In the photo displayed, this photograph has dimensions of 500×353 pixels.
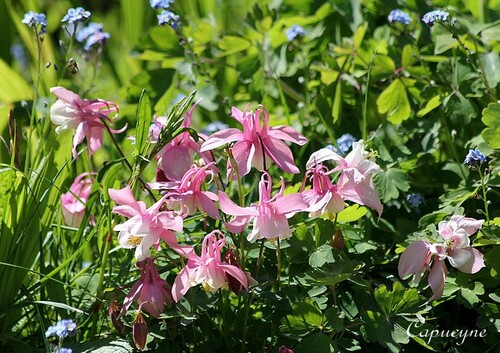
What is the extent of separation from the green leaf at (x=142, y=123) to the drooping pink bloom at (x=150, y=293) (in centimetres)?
20

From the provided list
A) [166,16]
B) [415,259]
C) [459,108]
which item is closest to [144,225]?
[415,259]

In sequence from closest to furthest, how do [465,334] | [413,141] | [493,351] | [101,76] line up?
[465,334]
[493,351]
[413,141]
[101,76]

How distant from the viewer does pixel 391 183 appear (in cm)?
157

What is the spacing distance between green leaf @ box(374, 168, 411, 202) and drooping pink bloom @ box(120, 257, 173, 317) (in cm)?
50

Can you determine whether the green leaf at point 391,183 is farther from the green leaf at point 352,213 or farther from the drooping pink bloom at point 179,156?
the drooping pink bloom at point 179,156

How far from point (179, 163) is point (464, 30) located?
31.4 inches

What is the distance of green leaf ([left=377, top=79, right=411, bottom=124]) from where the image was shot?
1.77 meters

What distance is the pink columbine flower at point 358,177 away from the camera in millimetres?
1277

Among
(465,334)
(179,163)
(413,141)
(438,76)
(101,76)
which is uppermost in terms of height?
(179,163)

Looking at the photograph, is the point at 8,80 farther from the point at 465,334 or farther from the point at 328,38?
the point at 465,334

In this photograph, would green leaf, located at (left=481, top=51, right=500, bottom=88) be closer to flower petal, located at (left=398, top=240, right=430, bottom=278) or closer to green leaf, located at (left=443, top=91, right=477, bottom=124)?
green leaf, located at (left=443, top=91, right=477, bottom=124)

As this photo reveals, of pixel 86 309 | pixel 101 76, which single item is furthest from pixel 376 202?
pixel 101 76

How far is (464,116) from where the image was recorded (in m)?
1.68

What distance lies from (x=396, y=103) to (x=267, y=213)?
2.23 feet
